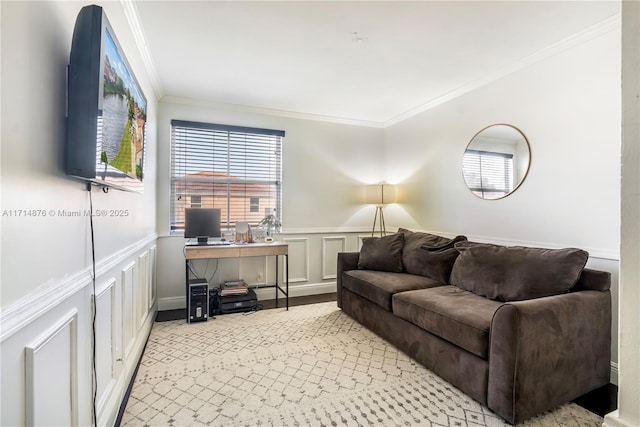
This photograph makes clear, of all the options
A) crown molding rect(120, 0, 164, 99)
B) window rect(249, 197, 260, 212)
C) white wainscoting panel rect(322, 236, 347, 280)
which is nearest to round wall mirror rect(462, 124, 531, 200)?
white wainscoting panel rect(322, 236, 347, 280)

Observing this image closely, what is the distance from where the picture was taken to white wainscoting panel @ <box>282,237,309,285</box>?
4.20 m

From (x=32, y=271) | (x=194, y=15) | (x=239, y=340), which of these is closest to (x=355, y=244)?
(x=239, y=340)

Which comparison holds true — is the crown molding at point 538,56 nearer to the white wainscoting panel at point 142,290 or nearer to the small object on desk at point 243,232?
the small object on desk at point 243,232

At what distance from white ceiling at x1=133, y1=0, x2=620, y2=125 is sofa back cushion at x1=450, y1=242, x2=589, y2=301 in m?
1.63

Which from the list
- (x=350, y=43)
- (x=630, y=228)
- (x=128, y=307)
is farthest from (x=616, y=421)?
(x=350, y=43)

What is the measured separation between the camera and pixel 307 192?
430cm

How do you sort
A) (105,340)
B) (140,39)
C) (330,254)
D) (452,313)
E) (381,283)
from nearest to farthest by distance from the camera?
1. (105,340)
2. (452,313)
3. (140,39)
4. (381,283)
5. (330,254)

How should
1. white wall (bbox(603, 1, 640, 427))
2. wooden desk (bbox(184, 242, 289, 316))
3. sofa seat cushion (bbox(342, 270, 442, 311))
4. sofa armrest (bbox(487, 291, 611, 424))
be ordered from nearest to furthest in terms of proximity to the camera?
1. white wall (bbox(603, 1, 640, 427))
2. sofa armrest (bbox(487, 291, 611, 424))
3. sofa seat cushion (bbox(342, 270, 442, 311))
4. wooden desk (bbox(184, 242, 289, 316))

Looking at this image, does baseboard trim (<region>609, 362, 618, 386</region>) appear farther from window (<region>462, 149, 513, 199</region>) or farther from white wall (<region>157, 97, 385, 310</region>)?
white wall (<region>157, 97, 385, 310</region>)

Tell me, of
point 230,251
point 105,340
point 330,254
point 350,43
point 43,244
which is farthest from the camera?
point 330,254

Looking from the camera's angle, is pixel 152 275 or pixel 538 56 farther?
pixel 152 275

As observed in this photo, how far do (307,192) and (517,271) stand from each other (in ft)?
8.85

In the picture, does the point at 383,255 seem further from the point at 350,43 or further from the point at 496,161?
the point at 350,43

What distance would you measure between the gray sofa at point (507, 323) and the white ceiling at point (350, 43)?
163cm
